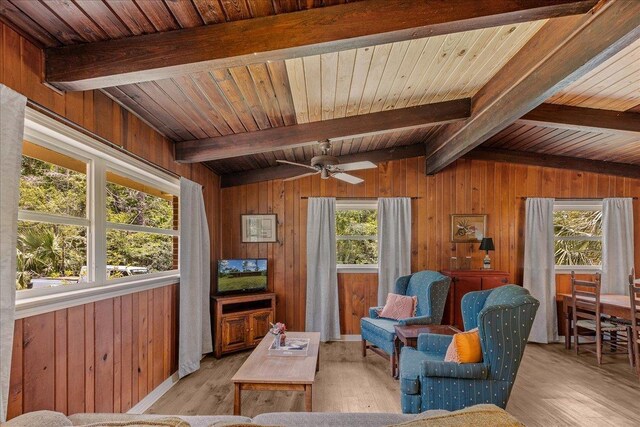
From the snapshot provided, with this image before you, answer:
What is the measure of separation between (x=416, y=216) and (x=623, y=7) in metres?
3.53

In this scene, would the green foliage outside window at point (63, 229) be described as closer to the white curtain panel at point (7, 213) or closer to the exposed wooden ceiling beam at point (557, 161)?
the white curtain panel at point (7, 213)

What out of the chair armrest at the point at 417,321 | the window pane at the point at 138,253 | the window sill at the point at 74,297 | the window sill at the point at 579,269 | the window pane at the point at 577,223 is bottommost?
the chair armrest at the point at 417,321

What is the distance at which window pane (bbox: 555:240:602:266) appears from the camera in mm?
4938

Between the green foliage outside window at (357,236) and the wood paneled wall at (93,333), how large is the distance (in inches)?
96.2

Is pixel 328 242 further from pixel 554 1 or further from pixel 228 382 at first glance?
pixel 554 1

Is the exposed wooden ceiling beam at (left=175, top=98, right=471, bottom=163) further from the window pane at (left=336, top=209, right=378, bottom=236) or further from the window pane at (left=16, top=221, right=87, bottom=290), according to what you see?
the window pane at (left=336, top=209, right=378, bottom=236)

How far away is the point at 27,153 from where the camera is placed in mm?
1891

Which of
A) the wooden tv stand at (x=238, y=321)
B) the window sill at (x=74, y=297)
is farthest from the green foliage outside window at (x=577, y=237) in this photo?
the window sill at (x=74, y=297)

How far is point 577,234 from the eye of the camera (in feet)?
16.4

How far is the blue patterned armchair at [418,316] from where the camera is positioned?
3568 millimetres

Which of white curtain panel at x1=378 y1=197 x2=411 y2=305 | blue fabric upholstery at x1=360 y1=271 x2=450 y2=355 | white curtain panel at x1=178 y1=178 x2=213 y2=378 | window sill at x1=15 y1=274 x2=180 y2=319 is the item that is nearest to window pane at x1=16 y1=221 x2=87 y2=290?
window sill at x1=15 y1=274 x2=180 y2=319

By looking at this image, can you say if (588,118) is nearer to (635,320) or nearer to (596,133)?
(596,133)

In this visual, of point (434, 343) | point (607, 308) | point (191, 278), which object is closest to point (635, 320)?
point (607, 308)

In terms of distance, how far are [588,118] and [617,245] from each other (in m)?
2.58
